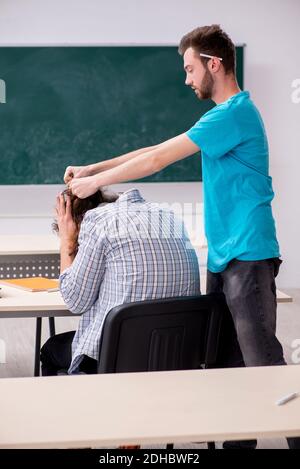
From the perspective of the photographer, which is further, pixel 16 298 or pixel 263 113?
pixel 263 113

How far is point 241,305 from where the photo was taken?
2484mm

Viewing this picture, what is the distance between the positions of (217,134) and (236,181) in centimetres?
17

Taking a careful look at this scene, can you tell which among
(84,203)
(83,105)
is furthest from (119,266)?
(83,105)

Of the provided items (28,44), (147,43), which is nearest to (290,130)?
(147,43)

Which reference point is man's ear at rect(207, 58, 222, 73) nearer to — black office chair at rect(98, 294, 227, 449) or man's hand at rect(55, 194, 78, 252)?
man's hand at rect(55, 194, 78, 252)

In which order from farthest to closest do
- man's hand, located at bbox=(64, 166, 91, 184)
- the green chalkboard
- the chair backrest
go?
1. the green chalkboard
2. man's hand, located at bbox=(64, 166, 91, 184)
3. the chair backrest

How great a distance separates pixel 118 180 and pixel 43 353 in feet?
2.54

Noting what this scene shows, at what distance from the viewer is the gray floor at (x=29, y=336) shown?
15.3 feet

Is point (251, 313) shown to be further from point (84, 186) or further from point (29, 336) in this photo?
point (29, 336)

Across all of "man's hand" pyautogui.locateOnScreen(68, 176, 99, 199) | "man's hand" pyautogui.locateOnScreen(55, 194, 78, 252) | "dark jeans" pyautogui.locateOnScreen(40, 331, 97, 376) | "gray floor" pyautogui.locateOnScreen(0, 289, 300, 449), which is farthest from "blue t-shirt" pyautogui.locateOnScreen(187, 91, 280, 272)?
"gray floor" pyautogui.locateOnScreen(0, 289, 300, 449)

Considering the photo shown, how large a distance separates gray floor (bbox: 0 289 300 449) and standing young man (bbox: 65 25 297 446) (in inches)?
86.5

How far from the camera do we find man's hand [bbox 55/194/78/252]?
271 centimetres

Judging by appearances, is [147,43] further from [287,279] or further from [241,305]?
[241,305]

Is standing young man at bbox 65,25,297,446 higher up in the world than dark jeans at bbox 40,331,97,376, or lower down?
higher up
